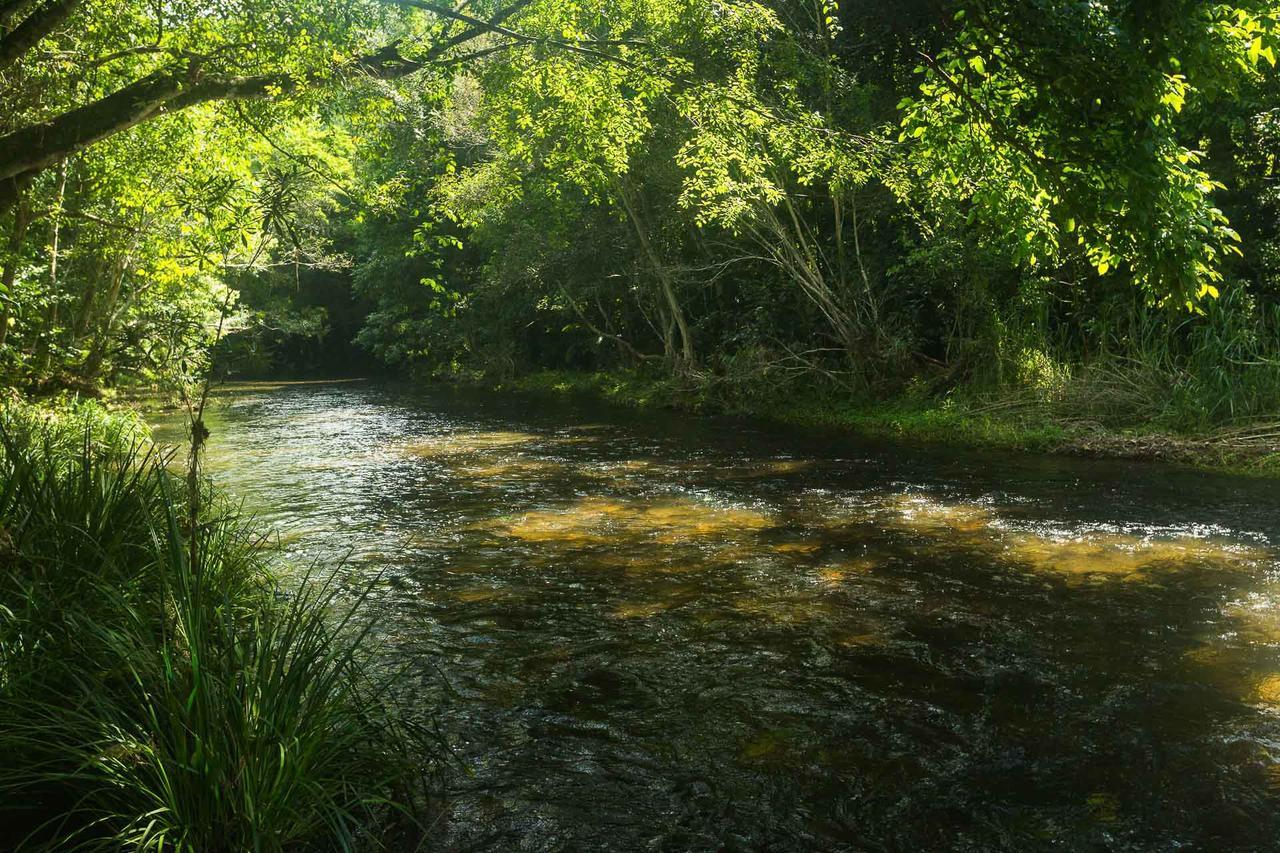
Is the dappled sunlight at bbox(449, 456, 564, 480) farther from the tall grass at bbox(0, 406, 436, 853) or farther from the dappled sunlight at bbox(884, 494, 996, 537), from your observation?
the tall grass at bbox(0, 406, 436, 853)

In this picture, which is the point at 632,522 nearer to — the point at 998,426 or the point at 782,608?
the point at 782,608

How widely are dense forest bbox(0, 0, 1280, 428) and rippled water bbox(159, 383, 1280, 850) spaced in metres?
2.37

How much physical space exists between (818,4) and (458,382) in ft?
79.3

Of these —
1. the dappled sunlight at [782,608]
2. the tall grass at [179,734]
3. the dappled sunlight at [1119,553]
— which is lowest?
the dappled sunlight at [1119,553]

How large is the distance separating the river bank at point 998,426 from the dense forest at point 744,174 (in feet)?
1.24

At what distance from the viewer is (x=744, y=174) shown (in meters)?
18.1

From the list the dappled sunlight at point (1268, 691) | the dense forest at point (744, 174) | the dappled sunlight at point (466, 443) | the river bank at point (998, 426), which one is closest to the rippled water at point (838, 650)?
the dappled sunlight at point (1268, 691)

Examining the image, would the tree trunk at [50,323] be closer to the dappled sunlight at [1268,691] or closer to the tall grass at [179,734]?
the tall grass at [179,734]

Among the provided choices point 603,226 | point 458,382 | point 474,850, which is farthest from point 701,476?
point 458,382

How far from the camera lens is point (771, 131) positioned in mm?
11922

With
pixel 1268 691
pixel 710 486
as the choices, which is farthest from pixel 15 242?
pixel 1268 691

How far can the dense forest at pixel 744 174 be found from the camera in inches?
221

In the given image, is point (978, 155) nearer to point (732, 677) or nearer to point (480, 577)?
point (732, 677)

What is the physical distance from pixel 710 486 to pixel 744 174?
7.51 m
